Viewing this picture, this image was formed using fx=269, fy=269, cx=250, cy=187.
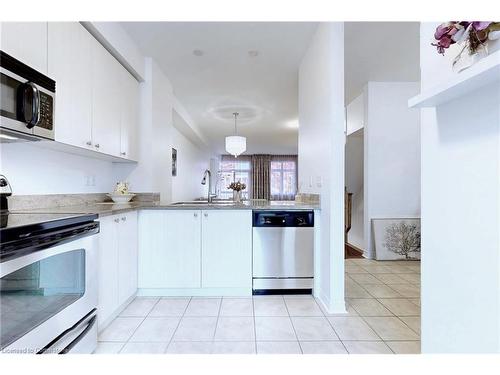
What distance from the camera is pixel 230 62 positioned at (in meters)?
3.29

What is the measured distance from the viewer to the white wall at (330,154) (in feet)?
7.43

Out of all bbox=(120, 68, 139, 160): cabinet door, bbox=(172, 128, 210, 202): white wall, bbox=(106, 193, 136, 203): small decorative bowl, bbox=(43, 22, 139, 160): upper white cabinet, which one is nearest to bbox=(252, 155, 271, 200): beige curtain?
bbox=(172, 128, 210, 202): white wall

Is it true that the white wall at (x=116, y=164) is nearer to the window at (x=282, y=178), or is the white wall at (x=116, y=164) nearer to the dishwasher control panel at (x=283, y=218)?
the dishwasher control panel at (x=283, y=218)

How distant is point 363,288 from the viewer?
2.83 meters

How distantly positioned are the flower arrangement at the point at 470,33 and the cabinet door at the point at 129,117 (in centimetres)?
264

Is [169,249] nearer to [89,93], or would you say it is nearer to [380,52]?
[89,93]

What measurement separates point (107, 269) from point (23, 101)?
1.18 metres

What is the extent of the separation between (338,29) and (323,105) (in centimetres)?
62

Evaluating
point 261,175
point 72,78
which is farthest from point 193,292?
point 261,175

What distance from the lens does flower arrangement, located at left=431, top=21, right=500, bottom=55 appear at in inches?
31.1

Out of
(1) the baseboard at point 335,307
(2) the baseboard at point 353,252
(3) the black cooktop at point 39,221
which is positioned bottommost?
(2) the baseboard at point 353,252

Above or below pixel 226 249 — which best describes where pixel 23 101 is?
above

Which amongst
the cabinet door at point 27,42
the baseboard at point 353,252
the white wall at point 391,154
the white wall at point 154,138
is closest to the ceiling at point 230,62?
the white wall at point 154,138

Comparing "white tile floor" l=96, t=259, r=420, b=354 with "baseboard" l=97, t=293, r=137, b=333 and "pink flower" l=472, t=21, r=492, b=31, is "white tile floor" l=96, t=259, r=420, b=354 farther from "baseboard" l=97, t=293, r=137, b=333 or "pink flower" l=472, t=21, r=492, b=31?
"pink flower" l=472, t=21, r=492, b=31
